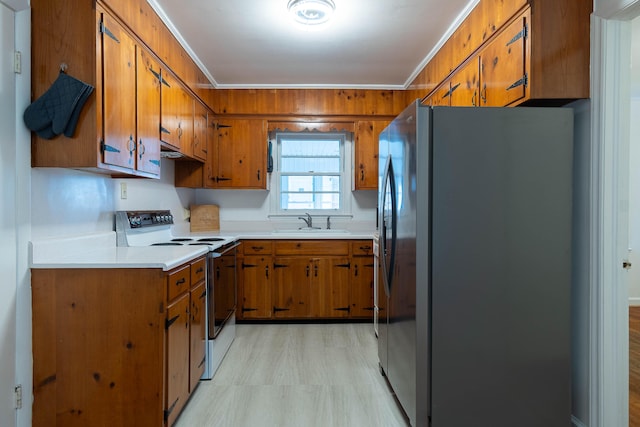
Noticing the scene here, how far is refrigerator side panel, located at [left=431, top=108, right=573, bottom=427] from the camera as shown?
5.56 feet

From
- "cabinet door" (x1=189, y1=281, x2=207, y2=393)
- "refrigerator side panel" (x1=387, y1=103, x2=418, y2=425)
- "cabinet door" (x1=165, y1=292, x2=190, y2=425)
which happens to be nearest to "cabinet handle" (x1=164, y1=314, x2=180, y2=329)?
"cabinet door" (x1=165, y1=292, x2=190, y2=425)

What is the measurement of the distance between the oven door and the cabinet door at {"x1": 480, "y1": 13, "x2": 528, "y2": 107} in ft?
6.64

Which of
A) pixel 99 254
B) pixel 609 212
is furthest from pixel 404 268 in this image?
pixel 99 254

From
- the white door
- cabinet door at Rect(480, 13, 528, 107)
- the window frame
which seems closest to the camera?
the white door

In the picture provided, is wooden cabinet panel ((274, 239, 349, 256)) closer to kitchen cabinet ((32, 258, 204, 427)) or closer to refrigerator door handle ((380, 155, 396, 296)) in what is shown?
refrigerator door handle ((380, 155, 396, 296))

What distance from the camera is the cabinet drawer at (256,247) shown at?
138 inches

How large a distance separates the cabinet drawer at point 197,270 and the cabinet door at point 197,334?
0.04 meters

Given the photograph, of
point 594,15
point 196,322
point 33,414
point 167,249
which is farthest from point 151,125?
point 594,15

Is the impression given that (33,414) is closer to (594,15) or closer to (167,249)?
(167,249)

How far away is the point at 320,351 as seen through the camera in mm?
2881

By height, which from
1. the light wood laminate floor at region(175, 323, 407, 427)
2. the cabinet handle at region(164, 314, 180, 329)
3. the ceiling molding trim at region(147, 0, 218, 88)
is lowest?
the light wood laminate floor at region(175, 323, 407, 427)

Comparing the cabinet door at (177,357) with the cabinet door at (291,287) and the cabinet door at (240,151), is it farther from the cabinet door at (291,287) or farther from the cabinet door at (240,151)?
the cabinet door at (240,151)

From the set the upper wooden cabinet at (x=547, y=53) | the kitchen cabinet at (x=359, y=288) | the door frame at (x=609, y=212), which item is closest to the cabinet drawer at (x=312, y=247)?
the kitchen cabinet at (x=359, y=288)

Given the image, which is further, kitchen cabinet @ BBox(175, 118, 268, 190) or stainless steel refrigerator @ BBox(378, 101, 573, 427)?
kitchen cabinet @ BBox(175, 118, 268, 190)
